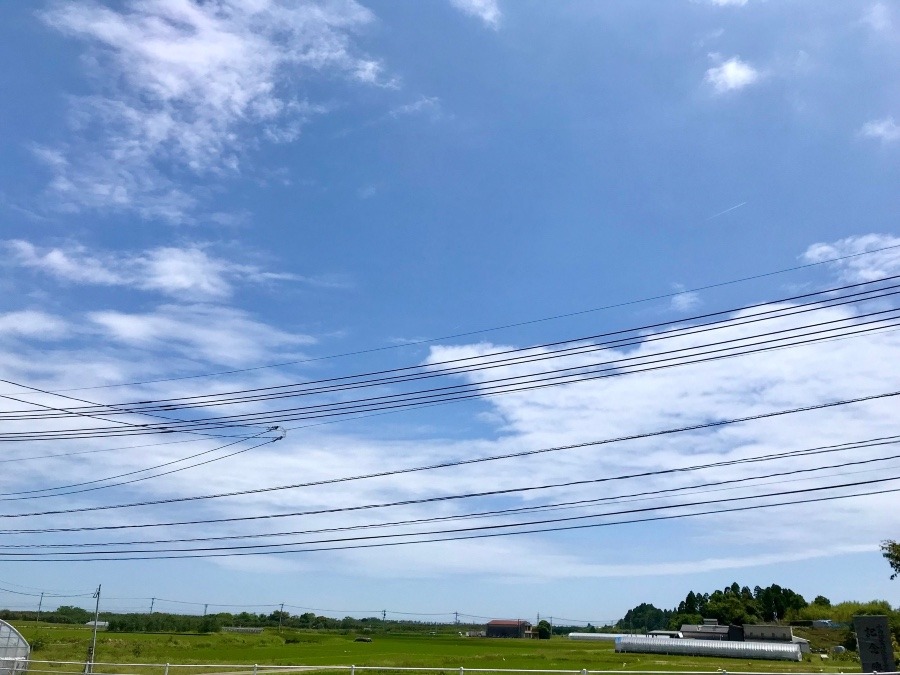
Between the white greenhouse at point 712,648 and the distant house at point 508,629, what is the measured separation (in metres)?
73.4

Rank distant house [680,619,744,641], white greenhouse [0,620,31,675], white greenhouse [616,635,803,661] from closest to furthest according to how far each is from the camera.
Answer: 1. white greenhouse [0,620,31,675]
2. white greenhouse [616,635,803,661]
3. distant house [680,619,744,641]

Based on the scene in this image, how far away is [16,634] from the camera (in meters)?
43.6

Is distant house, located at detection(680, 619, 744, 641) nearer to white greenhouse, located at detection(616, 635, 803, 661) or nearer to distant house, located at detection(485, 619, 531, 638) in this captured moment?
white greenhouse, located at detection(616, 635, 803, 661)

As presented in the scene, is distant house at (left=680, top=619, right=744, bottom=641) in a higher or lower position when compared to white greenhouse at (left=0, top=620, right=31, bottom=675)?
lower

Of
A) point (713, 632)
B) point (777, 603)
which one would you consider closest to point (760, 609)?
point (777, 603)

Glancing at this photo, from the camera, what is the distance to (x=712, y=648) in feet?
336

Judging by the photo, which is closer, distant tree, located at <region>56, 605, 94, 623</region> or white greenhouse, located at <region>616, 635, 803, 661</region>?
white greenhouse, located at <region>616, 635, 803, 661</region>

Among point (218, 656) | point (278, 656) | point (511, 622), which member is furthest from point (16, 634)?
point (511, 622)

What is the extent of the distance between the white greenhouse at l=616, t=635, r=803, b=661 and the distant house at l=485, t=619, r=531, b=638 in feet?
241

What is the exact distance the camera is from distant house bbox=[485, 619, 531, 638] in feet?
587

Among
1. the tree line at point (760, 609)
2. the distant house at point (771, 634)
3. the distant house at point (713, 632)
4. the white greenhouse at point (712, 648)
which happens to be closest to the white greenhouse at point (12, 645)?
the white greenhouse at point (712, 648)

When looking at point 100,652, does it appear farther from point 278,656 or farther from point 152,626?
point 152,626

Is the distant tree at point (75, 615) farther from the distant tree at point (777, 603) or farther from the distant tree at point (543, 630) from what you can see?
the distant tree at point (777, 603)

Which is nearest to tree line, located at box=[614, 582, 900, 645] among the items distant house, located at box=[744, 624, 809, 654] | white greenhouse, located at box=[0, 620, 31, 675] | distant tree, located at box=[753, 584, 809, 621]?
distant tree, located at box=[753, 584, 809, 621]
